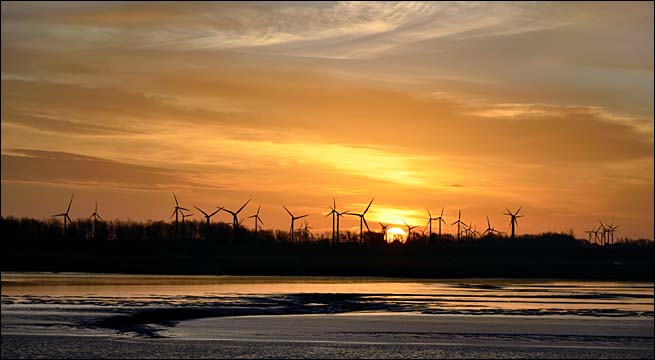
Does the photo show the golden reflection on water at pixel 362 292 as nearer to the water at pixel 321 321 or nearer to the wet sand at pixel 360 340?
the water at pixel 321 321

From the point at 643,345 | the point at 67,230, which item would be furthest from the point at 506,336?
the point at 67,230

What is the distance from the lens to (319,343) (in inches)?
1299

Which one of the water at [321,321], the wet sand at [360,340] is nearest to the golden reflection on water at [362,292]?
the water at [321,321]

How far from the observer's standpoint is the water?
32.2 metres

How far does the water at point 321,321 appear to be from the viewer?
32.2 m

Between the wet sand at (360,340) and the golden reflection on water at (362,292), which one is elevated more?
the golden reflection on water at (362,292)

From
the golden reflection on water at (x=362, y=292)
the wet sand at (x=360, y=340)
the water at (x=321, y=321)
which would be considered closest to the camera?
the wet sand at (x=360, y=340)

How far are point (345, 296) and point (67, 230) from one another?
144 meters

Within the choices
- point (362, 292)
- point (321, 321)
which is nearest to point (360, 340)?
point (321, 321)

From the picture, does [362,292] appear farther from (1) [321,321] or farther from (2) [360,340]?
(2) [360,340]

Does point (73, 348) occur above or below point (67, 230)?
below

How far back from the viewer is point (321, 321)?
40781 millimetres

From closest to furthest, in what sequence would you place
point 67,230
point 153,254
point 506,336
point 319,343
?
1. point 319,343
2. point 506,336
3. point 153,254
4. point 67,230

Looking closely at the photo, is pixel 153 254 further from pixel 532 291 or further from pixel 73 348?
pixel 73 348
